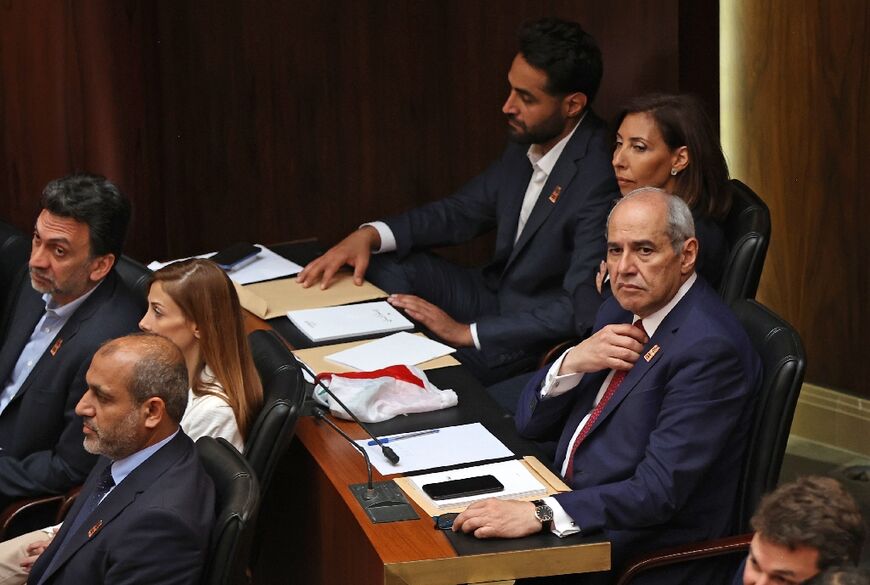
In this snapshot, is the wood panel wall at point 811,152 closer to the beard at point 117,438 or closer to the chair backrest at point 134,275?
the chair backrest at point 134,275

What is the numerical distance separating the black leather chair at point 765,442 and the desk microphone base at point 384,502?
47 cm

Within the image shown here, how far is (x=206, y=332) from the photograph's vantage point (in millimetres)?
3346

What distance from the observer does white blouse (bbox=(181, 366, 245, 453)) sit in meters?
3.24

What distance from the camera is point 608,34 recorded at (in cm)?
532

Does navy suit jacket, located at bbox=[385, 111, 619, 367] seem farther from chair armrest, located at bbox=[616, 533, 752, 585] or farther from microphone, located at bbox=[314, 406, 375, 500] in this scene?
chair armrest, located at bbox=[616, 533, 752, 585]

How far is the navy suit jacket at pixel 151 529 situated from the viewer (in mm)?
2734

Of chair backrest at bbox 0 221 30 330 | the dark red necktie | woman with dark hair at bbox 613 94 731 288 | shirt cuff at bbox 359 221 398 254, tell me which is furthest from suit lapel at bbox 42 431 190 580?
chair backrest at bbox 0 221 30 330

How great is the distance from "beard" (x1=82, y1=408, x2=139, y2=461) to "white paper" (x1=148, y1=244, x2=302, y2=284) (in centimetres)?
159

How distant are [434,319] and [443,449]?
1.00 m

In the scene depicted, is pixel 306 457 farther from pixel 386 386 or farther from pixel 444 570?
pixel 444 570

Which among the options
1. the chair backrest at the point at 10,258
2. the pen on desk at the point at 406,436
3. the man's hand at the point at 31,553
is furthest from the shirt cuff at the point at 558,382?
the chair backrest at the point at 10,258

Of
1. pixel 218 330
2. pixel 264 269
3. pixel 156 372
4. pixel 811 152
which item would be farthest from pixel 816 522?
pixel 811 152

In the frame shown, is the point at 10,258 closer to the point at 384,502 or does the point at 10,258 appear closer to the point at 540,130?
the point at 540,130

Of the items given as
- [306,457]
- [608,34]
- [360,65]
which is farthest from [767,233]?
[360,65]
